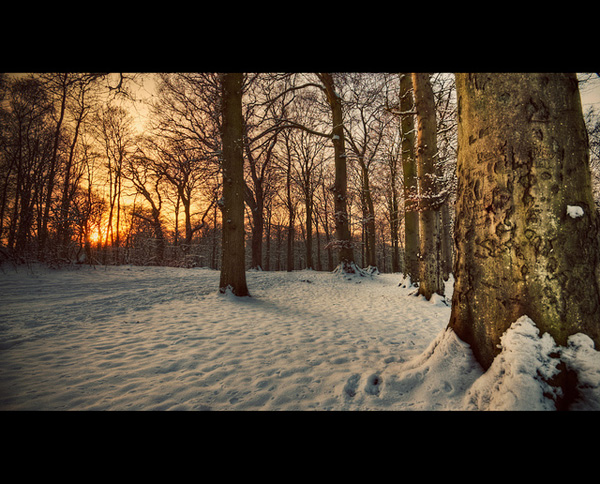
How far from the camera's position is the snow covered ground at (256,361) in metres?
1.53

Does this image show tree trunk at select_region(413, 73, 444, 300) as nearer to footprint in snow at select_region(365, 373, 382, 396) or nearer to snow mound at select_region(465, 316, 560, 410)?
snow mound at select_region(465, 316, 560, 410)

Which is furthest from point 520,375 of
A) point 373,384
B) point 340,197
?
point 340,197

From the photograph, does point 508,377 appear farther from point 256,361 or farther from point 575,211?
point 256,361

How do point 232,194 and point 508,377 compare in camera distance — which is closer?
point 508,377

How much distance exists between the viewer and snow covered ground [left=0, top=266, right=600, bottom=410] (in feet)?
5.03

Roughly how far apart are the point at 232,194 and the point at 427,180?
5.18m

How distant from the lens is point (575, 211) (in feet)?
5.04

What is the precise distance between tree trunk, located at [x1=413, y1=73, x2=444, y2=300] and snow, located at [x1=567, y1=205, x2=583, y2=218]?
14.3 ft

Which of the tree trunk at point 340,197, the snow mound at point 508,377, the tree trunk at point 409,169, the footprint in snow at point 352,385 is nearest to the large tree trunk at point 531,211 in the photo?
the snow mound at point 508,377

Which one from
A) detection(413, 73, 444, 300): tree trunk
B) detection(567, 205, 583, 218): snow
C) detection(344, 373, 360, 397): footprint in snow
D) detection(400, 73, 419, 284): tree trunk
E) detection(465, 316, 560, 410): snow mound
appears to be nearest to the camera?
detection(465, 316, 560, 410): snow mound

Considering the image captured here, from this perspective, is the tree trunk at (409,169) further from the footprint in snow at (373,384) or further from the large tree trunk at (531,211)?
the footprint in snow at (373,384)

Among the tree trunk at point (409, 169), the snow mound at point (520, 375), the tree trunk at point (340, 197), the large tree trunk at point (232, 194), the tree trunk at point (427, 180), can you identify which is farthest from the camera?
the tree trunk at point (340, 197)

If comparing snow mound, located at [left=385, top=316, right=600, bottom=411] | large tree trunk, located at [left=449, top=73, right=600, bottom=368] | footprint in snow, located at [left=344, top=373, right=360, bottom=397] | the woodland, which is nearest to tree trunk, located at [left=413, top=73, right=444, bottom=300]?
the woodland

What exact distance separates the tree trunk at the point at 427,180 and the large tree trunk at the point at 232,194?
15.8 ft
